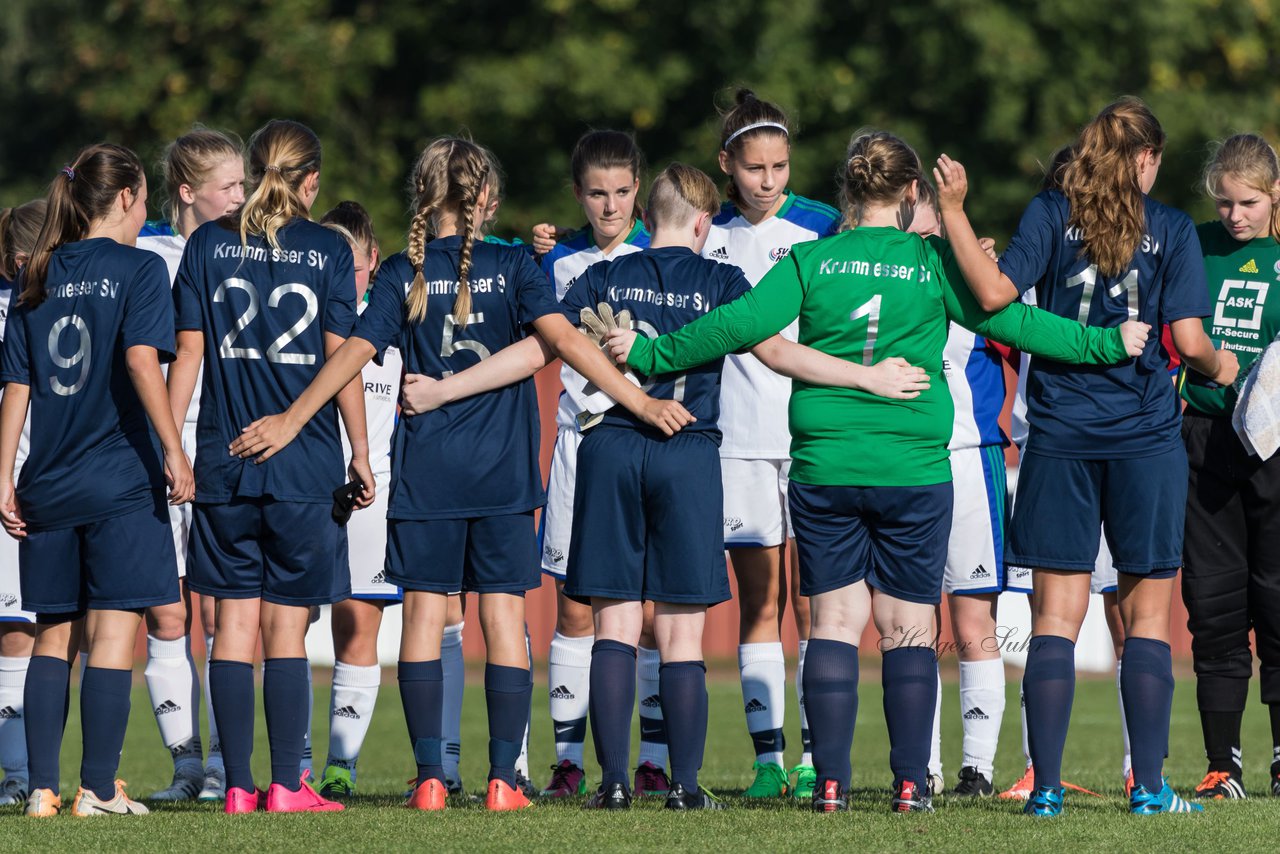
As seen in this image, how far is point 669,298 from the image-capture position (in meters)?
6.05

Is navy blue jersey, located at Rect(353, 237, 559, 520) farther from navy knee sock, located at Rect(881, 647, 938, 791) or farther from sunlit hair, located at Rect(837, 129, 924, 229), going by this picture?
navy knee sock, located at Rect(881, 647, 938, 791)

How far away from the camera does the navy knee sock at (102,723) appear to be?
19.5ft

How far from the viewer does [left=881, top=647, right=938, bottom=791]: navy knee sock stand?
18.9 ft

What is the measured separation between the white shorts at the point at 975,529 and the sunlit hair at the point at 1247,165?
1462mm

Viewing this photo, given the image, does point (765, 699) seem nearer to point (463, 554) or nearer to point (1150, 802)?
point (463, 554)

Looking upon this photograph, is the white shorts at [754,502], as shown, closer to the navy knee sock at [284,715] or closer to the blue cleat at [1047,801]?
the blue cleat at [1047,801]

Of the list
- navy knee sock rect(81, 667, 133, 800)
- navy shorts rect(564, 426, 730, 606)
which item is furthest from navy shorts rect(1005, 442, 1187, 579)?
navy knee sock rect(81, 667, 133, 800)

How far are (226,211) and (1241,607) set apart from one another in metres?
4.29

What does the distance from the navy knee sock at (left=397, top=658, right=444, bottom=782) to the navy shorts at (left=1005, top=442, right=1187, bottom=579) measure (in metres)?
2.08

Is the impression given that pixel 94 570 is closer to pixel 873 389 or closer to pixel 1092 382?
pixel 873 389

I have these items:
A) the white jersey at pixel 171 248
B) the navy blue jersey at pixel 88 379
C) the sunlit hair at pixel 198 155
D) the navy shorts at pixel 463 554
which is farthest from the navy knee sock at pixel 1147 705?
the white jersey at pixel 171 248

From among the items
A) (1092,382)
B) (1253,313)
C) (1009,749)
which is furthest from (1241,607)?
(1009,749)

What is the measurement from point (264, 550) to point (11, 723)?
1.78m

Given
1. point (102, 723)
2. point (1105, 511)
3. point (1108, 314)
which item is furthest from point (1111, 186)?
point (102, 723)
